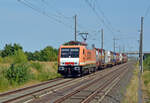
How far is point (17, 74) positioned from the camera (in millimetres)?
19688

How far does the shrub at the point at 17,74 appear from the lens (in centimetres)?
1944

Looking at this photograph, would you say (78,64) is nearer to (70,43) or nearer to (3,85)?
(70,43)

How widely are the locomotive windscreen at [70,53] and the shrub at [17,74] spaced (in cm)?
557

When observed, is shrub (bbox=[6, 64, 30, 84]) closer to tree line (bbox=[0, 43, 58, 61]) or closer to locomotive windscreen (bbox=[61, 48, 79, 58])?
locomotive windscreen (bbox=[61, 48, 79, 58])

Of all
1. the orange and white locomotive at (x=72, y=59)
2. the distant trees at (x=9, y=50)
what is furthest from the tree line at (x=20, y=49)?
the orange and white locomotive at (x=72, y=59)

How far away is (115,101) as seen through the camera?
1243cm

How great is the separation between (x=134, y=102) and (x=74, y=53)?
13794 millimetres

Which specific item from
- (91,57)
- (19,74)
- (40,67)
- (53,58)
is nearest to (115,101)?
(19,74)

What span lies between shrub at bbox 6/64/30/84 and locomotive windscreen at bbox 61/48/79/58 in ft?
18.3

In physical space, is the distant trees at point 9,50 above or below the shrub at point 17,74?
above

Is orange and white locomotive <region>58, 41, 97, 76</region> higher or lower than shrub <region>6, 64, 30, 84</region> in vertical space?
higher

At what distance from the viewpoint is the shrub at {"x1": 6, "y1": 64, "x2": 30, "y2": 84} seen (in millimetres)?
19438

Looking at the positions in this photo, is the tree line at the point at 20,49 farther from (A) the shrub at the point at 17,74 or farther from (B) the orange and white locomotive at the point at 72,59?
(A) the shrub at the point at 17,74

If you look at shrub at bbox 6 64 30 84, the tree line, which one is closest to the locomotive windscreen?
shrub at bbox 6 64 30 84
